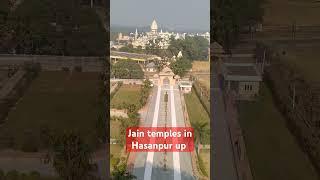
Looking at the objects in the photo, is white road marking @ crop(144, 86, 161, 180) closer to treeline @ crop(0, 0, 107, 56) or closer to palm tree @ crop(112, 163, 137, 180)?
palm tree @ crop(112, 163, 137, 180)

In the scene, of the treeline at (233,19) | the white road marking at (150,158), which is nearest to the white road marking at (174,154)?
the white road marking at (150,158)

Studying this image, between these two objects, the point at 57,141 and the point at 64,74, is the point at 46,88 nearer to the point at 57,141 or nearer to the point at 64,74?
the point at 64,74

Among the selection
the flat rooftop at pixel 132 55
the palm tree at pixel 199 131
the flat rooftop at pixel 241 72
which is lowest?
the palm tree at pixel 199 131

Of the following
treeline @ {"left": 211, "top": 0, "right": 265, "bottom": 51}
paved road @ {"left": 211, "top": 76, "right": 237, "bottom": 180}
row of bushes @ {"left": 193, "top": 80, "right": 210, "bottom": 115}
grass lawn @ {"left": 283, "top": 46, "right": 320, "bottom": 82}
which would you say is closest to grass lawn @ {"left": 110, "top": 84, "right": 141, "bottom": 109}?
row of bushes @ {"left": 193, "top": 80, "right": 210, "bottom": 115}

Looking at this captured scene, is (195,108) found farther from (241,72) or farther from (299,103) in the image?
(299,103)

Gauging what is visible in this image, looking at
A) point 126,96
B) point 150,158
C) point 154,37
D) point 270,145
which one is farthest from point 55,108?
point 270,145

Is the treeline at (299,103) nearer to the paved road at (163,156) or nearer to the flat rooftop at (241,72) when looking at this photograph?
the flat rooftop at (241,72)
